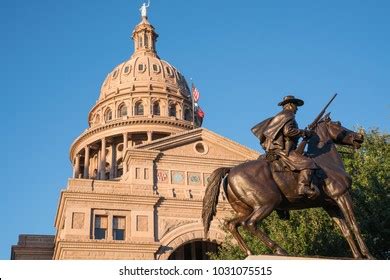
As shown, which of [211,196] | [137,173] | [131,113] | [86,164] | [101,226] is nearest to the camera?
[211,196]

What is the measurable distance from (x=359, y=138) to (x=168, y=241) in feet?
90.6

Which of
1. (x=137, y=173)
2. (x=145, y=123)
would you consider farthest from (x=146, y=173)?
(x=145, y=123)

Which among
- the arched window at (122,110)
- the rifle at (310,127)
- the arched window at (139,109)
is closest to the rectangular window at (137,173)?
the arched window at (139,109)

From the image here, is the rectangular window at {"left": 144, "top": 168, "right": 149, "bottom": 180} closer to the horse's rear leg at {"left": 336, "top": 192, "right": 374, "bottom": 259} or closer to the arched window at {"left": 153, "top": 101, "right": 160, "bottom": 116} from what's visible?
the arched window at {"left": 153, "top": 101, "right": 160, "bottom": 116}

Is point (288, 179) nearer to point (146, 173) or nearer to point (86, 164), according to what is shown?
point (146, 173)

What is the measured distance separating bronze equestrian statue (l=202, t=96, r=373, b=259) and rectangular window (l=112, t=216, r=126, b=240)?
26.8 m

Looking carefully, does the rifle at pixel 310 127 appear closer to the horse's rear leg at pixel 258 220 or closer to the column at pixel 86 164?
the horse's rear leg at pixel 258 220

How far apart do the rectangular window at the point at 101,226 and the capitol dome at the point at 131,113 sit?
65.2 ft

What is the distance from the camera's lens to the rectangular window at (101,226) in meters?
38.1

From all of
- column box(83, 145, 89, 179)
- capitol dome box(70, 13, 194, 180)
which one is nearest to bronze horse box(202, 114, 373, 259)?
capitol dome box(70, 13, 194, 180)

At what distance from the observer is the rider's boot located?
11547 mm

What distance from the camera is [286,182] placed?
39.2 ft

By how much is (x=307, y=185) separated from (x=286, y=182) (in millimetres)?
500
